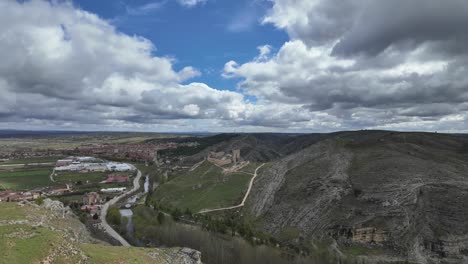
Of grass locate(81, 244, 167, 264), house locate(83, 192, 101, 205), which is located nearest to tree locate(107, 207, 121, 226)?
house locate(83, 192, 101, 205)

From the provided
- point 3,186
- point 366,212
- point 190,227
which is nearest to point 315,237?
point 366,212

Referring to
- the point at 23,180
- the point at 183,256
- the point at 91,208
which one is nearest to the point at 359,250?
the point at 183,256

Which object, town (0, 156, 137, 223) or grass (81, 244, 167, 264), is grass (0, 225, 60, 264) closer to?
grass (81, 244, 167, 264)

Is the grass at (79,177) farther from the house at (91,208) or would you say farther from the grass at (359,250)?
the grass at (359,250)

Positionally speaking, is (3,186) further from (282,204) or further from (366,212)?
(366,212)

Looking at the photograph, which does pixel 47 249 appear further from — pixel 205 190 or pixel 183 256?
pixel 205 190

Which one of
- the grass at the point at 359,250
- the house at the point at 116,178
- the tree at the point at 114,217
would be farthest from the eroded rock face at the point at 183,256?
the house at the point at 116,178
